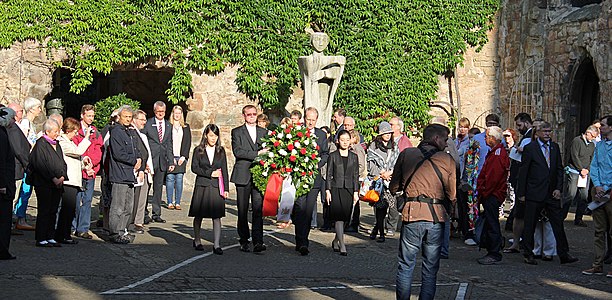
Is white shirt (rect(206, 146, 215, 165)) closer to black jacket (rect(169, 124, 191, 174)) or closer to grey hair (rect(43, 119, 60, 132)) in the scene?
grey hair (rect(43, 119, 60, 132))

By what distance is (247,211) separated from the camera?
11.2 meters

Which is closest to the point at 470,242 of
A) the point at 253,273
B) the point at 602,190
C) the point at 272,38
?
the point at 602,190

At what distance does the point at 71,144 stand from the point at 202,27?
8.94 m

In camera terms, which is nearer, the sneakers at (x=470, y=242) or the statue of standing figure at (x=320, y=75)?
the sneakers at (x=470, y=242)

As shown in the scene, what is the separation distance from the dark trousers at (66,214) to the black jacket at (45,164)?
42 cm

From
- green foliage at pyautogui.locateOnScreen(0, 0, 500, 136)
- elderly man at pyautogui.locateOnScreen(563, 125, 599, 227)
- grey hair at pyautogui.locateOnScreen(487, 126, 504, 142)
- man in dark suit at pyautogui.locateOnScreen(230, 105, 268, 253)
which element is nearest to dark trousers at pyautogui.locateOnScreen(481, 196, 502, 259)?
grey hair at pyautogui.locateOnScreen(487, 126, 504, 142)

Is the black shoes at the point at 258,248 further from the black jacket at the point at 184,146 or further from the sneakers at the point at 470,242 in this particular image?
the black jacket at the point at 184,146

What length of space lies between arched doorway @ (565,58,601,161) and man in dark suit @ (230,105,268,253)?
9.64m

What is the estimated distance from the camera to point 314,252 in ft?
37.2

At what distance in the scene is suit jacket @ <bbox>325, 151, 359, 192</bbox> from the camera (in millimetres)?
11438

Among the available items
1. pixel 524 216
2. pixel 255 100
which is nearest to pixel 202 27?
pixel 255 100

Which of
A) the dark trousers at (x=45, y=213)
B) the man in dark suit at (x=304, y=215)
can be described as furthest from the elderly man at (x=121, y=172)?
the man in dark suit at (x=304, y=215)

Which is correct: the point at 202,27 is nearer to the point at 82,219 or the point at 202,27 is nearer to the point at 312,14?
the point at 312,14

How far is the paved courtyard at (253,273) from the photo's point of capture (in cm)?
853
